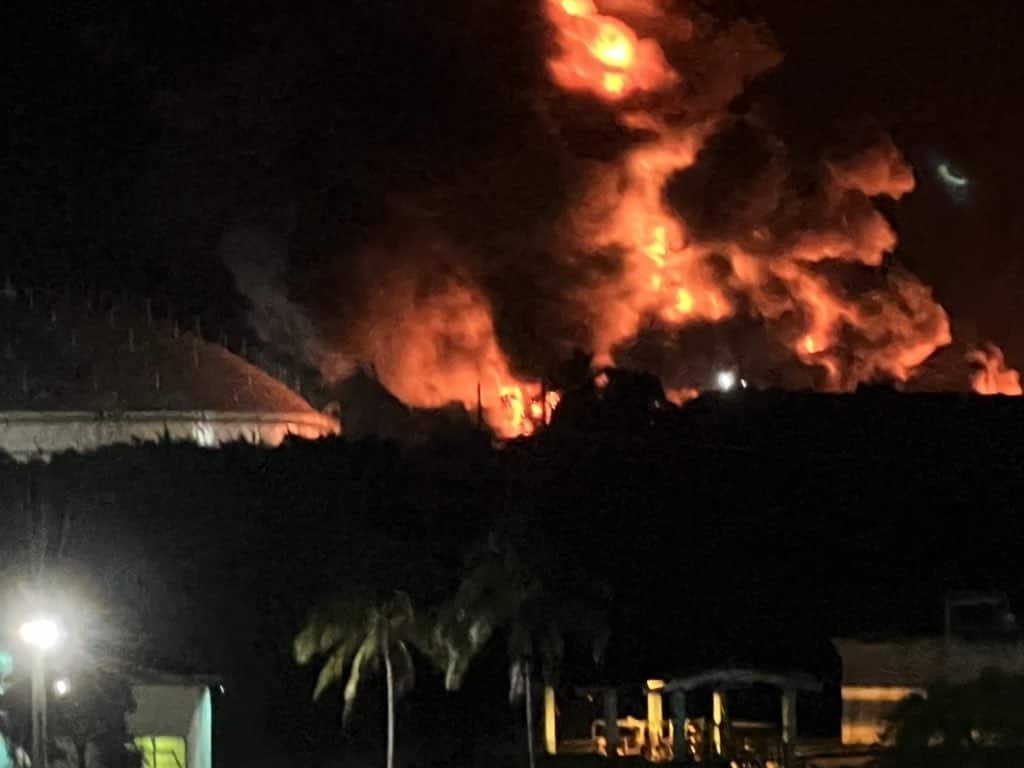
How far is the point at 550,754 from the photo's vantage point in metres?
23.2

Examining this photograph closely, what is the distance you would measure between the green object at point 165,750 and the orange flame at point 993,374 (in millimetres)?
27527

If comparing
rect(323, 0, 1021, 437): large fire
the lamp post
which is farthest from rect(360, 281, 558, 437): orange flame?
the lamp post

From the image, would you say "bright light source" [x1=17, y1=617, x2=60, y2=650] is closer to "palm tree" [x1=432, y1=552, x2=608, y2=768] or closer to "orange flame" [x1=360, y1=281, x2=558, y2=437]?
"palm tree" [x1=432, y1=552, x2=608, y2=768]

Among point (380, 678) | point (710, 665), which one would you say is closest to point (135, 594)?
point (380, 678)

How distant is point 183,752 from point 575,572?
285 inches

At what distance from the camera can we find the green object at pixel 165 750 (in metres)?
21.3

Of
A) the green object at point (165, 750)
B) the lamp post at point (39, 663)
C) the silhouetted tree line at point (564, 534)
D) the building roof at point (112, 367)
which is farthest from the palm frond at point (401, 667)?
the building roof at point (112, 367)

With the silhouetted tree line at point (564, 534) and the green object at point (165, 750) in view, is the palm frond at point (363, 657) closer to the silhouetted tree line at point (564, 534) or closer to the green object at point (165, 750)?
the silhouetted tree line at point (564, 534)

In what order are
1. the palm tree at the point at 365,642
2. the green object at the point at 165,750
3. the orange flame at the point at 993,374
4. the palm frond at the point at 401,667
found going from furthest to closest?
the orange flame at the point at 993,374, the palm frond at the point at 401,667, the palm tree at the point at 365,642, the green object at the point at 165,750

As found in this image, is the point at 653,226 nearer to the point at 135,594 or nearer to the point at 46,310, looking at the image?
the point at 46,310

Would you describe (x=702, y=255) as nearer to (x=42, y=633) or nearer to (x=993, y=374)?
(x=993, y=374)

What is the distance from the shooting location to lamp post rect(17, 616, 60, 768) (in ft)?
57.3

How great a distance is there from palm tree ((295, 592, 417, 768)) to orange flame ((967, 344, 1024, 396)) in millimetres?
23936

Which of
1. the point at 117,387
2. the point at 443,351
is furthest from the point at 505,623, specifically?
the point at 443,351
